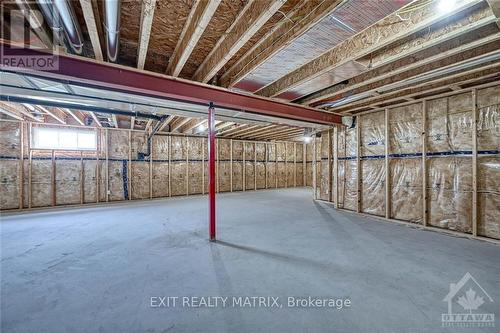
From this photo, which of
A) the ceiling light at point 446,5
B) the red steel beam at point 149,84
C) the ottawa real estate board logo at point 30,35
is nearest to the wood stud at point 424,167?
the red steel beam at point 149,84

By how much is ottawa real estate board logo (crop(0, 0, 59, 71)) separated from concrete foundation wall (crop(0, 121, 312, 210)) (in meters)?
5.22

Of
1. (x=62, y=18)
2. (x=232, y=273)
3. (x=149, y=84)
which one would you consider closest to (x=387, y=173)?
(x=232, y=273)

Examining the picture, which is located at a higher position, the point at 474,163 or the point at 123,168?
the point at 474,163

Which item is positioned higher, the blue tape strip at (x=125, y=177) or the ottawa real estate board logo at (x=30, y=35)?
the ottawa real estate board logo at (x=30, y=35)

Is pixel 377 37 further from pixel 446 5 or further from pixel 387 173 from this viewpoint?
pixel 387 173

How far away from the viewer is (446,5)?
1.76m

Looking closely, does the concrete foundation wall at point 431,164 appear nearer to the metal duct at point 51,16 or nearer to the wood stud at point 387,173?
the wood stud at point 387,173

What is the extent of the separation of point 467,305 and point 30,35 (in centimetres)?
476

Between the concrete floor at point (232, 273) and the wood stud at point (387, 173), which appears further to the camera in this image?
the wood stud at point (387, 173)

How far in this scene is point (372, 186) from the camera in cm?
492

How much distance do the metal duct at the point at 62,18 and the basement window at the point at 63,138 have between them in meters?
5.52

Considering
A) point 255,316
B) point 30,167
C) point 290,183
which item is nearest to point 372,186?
point 255,316

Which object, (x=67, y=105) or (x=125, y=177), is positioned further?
(x=125, y=177)

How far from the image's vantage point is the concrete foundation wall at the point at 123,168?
5660 millimetres
